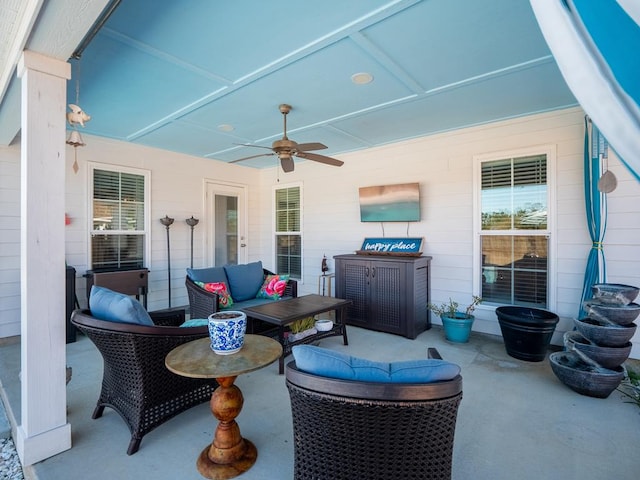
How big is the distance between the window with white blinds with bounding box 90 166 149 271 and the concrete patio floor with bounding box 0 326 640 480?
1818mm

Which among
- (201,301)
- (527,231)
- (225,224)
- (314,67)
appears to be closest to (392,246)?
(527,231)

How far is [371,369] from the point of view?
124 cm

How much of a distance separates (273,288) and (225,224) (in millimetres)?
2330

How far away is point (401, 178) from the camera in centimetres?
482

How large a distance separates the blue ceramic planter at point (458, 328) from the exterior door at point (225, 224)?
13.0ft

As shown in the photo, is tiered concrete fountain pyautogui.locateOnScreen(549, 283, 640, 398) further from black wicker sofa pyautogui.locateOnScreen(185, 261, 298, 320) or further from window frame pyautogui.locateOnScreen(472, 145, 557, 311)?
black wicker sofa pyautogui.locateOnScreen(185, 261, 298, 320)

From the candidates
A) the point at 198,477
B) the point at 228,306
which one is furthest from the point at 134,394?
the point at 228,306

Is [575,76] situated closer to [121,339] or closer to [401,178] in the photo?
[121,339]

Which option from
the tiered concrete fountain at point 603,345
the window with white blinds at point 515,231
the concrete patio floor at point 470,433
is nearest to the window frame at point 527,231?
the window with white blinds at point 515,231

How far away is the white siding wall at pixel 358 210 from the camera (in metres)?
3.52

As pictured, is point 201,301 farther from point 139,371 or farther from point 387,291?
point 387,291

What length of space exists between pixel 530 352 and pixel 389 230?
2350mm

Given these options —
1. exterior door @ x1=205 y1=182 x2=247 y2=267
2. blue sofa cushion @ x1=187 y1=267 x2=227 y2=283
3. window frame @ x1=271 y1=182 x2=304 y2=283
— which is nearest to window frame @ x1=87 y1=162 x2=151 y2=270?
exterior door @ x1=205 y1=182 x2=247 y2=267

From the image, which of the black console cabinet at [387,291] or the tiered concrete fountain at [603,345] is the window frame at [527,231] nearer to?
the black console cabinet at [387,291]
